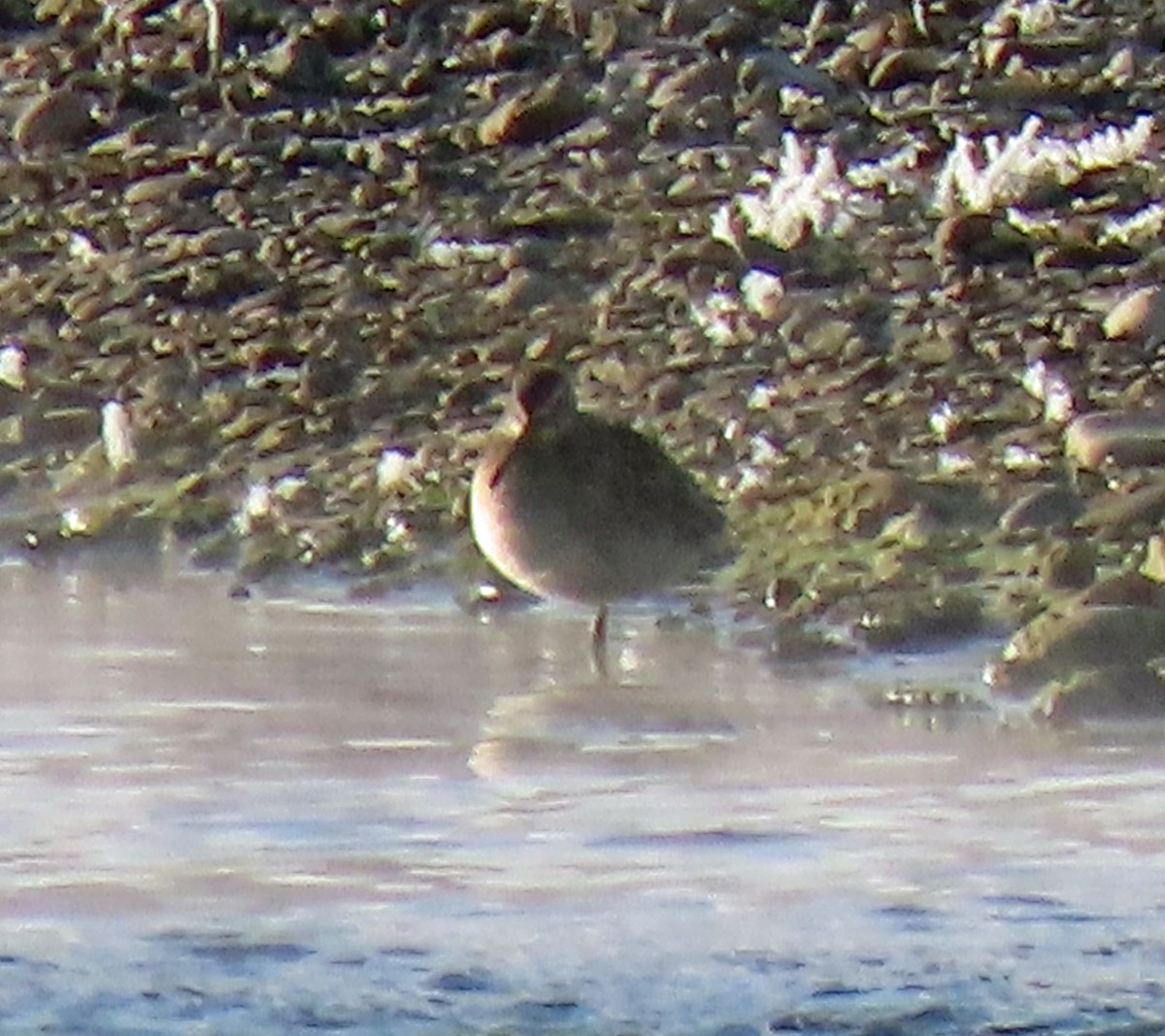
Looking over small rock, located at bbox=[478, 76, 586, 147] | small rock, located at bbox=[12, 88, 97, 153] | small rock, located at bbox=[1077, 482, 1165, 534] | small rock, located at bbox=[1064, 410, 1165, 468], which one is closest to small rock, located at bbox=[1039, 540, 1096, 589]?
small rock, located at bbox=[1077, 482, 1165, 534]

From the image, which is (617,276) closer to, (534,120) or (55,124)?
(534,120)

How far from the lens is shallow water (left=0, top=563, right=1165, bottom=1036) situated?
183 inches

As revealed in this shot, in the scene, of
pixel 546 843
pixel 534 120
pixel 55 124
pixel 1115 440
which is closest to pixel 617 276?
pixel 534 120

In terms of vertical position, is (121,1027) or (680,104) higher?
(680,104)

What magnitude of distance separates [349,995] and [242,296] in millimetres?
5731

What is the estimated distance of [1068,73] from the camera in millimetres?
10312

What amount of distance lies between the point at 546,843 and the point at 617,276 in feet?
14.6

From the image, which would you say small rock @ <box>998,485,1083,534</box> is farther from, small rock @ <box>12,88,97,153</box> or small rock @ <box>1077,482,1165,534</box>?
small rock @ <box>12,88,97,153</box>

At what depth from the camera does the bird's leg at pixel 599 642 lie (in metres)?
7.01

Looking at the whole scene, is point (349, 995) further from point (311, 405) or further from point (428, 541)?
point (311, 405)

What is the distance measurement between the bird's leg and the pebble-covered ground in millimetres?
339

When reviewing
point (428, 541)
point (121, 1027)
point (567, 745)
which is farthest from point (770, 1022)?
point (428, 541)

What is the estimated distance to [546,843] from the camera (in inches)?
215

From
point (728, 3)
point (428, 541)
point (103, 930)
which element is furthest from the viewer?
point (728, 3)
